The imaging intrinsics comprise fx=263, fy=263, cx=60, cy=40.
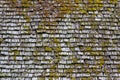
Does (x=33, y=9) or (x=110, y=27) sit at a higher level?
(x=33, y=9)

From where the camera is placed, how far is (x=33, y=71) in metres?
5.02

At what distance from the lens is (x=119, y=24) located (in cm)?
548

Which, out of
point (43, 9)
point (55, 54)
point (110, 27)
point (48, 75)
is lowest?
point (48, 75)

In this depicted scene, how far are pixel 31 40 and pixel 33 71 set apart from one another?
662 millimetres

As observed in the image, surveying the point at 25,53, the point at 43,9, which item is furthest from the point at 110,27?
the point at 25,53

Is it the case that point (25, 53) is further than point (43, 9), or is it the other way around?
point (43, 9)

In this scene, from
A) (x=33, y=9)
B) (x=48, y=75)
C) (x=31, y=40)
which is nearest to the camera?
(x=48, y=75)

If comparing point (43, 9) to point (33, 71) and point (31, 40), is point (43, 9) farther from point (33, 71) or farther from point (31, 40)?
point (33, 71)

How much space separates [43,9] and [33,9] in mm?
215

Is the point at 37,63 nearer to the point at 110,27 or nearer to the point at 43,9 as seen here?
the point at 43,9

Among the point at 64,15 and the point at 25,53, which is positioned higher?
the point at 64,15

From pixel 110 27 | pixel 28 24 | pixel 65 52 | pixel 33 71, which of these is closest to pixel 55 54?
pixel 65 52

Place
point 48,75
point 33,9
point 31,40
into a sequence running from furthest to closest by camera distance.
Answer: point 33,9 < point 31,40 < point 48,75

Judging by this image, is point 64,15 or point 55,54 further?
point 64,15
